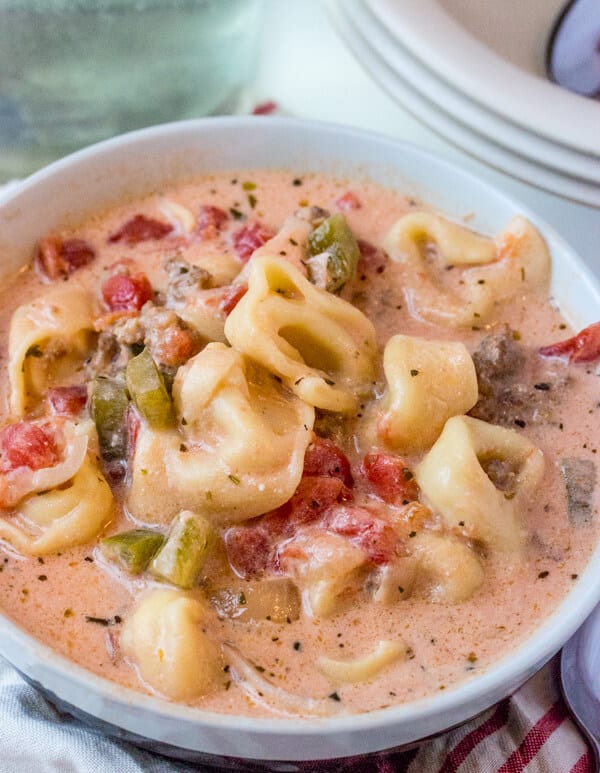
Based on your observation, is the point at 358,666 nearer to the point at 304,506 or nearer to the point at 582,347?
the point at 304,506

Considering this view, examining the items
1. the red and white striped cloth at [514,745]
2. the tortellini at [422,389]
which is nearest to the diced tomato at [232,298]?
the tortellini at [422,389]

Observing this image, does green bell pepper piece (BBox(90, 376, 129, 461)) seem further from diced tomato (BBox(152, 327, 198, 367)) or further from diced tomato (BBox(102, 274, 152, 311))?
diced tomato (BBox(102, 274, 152, 311))

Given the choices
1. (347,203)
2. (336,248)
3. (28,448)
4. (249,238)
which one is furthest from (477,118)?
(28,448)

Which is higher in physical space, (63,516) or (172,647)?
(172,647)

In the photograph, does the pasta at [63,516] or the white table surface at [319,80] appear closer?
the pasta at [63,516]

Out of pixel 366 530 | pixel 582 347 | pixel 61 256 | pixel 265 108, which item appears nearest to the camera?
pixel 366 530

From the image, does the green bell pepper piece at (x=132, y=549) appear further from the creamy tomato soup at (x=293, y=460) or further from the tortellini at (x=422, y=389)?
the tortellini at (x=422, y=389)
